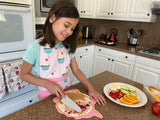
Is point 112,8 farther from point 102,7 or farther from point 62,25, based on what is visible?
point 62,25

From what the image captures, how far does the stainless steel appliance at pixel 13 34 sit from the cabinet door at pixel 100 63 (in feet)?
4.19

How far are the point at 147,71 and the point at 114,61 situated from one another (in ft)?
1.68

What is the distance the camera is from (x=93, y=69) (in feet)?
8.19

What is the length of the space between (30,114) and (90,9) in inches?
87.4

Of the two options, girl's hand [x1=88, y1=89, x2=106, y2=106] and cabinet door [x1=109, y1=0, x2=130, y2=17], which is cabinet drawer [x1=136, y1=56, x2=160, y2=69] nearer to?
cabinet door [x1=109, y1=0, x2=130, y2=17]

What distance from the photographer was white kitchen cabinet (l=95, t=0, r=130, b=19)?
2044mm

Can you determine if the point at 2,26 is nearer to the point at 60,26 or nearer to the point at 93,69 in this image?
the point at 60,26

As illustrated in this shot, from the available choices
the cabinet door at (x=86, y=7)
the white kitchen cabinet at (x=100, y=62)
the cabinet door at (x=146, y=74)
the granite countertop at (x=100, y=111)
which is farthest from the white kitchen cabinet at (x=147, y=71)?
the cabinet door at (x=86, y=7)

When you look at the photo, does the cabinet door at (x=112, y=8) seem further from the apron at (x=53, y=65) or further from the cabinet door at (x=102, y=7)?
the apron at (x=53, y=65)

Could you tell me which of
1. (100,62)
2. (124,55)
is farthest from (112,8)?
(100,62)

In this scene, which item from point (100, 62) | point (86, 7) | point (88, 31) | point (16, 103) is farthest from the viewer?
point (88, 31)

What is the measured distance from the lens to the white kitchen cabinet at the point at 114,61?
77.5 inches

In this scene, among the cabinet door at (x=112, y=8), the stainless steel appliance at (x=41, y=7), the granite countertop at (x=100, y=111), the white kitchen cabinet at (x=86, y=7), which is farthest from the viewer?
the white kitchen cabinet at (x=86, y=7)

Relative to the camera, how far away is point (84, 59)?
7.52 feet
